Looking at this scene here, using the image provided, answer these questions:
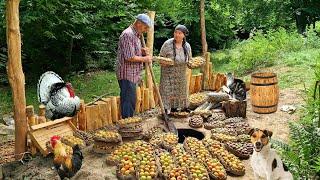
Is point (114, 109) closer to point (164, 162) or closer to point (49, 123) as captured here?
point (49, 123)

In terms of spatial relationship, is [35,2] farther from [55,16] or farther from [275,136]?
[275,136]

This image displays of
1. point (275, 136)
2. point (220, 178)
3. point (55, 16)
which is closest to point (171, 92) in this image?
point (275, 136)

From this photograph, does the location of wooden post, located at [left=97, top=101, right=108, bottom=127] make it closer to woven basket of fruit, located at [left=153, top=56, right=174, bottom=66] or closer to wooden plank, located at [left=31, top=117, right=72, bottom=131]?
wooden plank, located at [left=31, top=117, right=72, bottom=131]

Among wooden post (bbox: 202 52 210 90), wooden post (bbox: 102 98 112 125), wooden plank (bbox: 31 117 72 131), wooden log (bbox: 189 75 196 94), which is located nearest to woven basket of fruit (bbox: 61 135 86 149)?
wooden plank (bbox: 31 117 72 131)

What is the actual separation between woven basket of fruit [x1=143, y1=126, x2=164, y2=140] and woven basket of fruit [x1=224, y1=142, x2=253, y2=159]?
3.83 feet

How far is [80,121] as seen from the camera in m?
6.86

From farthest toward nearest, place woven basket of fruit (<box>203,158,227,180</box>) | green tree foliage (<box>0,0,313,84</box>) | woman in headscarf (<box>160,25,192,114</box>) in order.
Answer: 1. green tree foliage (<box>0,0,313,84</box>)
2. woman in headscarf (<box>160,25,192,114</box>)
3. woven basket of fruit (<box>203,158,227,180</box>)

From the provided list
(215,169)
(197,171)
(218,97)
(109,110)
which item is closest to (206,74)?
(218,97)

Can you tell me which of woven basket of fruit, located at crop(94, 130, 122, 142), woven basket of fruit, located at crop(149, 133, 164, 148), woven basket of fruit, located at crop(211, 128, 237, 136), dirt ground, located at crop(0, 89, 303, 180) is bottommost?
dirt ground, located at crop(0, 89, 303, 180)

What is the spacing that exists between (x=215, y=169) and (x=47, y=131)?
245 cm

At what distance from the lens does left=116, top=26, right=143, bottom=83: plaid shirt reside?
6.45 m

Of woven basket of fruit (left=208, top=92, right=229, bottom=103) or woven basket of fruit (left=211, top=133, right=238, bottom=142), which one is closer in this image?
woven basket of fruit (left=211, top=133, right=238, bottom=142)

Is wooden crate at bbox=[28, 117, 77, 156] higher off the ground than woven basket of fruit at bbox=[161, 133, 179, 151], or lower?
higher

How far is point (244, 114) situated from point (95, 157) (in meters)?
2.84
